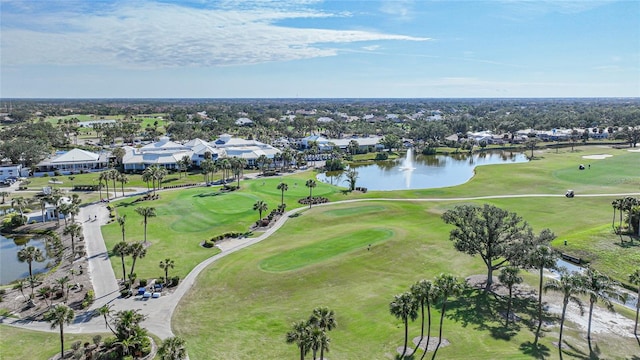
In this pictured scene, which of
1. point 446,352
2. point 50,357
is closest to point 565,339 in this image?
point 446,352

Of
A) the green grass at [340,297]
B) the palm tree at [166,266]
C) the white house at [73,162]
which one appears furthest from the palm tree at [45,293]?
the white house at [73,162]

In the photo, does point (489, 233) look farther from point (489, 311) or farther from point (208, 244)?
point (208, 244)

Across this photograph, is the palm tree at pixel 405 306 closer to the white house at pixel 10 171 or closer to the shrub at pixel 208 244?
the shrub at pixel 208 244

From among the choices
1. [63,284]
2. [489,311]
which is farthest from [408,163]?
[63,284]

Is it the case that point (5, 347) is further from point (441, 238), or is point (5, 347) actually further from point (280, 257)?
point (441, 238)

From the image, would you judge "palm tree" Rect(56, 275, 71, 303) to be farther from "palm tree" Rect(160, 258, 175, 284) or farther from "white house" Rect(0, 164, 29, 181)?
"white house" Rect(0, 164, 29, 181)

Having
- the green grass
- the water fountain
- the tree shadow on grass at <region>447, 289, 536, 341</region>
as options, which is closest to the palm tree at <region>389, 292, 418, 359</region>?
the green grass
